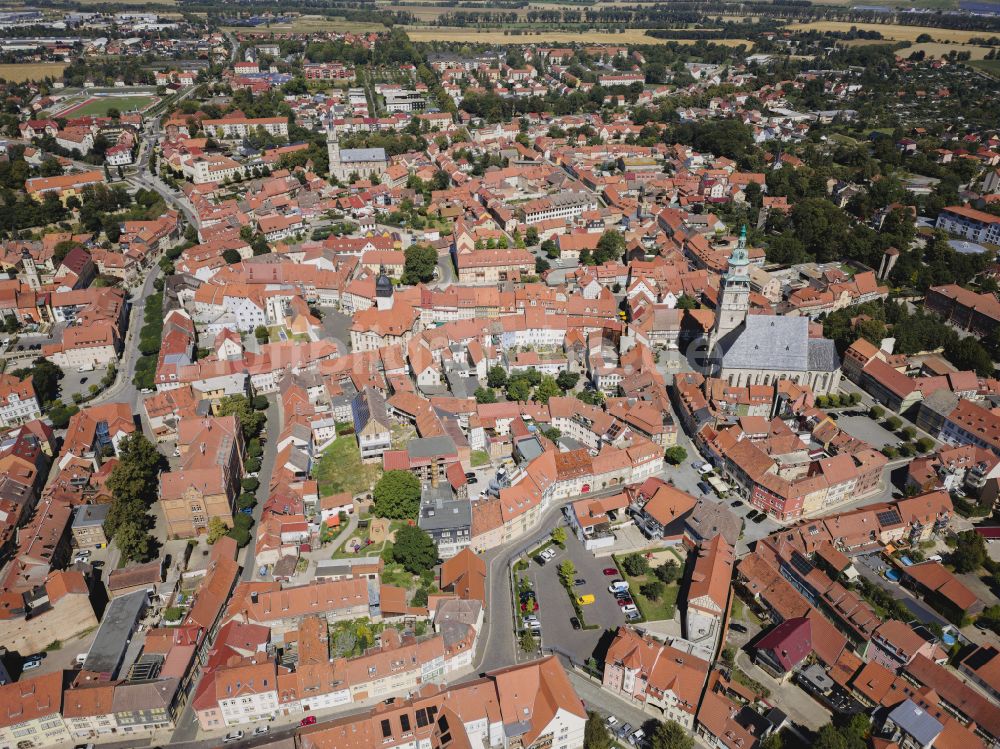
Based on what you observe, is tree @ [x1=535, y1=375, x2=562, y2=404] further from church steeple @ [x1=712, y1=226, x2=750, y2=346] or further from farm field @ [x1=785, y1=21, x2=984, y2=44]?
farm field @ [x1=785, y1=21, x2=984, y2=44]

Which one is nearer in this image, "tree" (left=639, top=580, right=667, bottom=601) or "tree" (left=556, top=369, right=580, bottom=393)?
"tree" (left=639, top=580, right=667, bottom=601)

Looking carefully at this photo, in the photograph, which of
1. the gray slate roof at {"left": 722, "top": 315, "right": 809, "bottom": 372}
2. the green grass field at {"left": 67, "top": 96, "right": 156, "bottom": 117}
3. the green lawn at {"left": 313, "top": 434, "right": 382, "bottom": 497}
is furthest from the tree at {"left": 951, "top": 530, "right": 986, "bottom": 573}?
the green grass field at {"left": 67, "top": 96, "right": 156, "bottom": 117}

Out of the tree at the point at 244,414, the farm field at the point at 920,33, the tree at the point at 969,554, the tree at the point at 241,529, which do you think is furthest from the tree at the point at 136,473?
the farm field at the point at 920,33

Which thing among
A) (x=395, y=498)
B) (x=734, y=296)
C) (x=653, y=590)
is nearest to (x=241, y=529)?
(x=395, y=498)

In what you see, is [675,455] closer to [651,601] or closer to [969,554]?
[651,601]

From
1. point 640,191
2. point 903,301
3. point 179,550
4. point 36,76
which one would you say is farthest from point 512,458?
point 36,76

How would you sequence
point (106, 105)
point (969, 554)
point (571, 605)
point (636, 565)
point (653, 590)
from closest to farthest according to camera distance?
point (571, 605) < point (653, 590) < point (636, 565) < point (969, 554) < point (106, 105)
